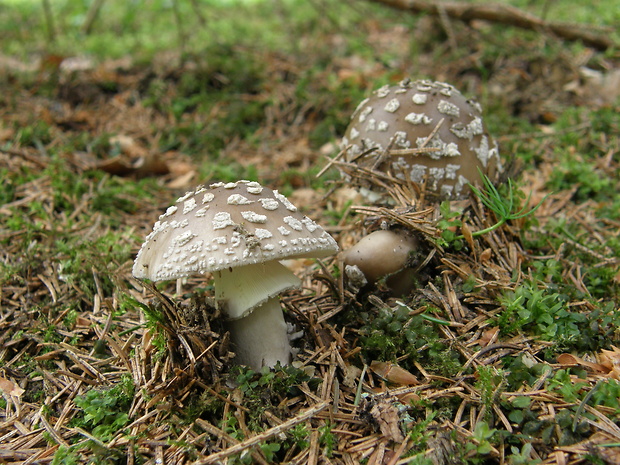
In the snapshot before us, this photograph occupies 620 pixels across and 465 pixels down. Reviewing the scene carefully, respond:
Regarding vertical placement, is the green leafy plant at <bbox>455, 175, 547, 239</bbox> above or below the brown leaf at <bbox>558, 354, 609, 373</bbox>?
above

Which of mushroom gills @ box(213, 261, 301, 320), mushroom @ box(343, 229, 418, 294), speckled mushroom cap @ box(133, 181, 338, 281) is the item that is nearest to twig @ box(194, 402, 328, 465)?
mushroom gills @ box(213, 261, 301, 320)

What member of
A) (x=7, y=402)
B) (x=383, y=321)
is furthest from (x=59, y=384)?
(x=383, y=321)

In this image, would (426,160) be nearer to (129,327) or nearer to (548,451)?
(548,451)

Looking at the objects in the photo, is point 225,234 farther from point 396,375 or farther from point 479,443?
point 479,443

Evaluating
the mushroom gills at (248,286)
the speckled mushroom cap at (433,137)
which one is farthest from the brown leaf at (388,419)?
the speckled mushroom cap at (433,137)

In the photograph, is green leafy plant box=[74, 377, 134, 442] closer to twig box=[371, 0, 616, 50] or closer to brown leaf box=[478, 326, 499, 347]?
brown leaf box=[478, 326, 499, 347]

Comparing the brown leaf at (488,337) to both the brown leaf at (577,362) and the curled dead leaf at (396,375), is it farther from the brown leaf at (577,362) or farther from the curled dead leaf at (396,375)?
the curled dead leaf at (396,375)
